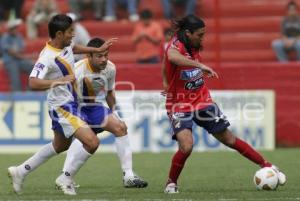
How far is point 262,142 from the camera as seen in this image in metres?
16.2

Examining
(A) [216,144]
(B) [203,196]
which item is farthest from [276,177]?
(A) [216,144]

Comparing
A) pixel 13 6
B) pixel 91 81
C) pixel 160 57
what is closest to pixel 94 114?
pixel 91 81

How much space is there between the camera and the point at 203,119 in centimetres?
1012

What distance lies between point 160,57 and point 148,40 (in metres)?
0.48

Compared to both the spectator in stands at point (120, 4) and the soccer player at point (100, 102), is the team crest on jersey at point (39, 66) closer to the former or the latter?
the soccer player at point (100, 102)

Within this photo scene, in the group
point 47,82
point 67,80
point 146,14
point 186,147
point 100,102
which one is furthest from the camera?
point 146,14

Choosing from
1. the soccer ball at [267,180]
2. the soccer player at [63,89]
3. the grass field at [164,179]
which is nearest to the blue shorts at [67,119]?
the soccer player at [63,89]

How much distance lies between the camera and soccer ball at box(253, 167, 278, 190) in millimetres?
9883

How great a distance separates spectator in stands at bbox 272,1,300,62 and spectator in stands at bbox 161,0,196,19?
2.18 m

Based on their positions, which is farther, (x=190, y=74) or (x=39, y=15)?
(x=39, y=15)

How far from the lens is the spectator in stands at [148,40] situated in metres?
18.1

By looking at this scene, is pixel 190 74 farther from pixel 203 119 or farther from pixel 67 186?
pixel 67 186

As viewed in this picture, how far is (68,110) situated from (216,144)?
6.70m

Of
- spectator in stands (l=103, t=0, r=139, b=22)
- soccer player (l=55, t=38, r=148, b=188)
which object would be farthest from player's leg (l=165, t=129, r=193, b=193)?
spectator in stands (l=103, t=0, r=139, b=22)
